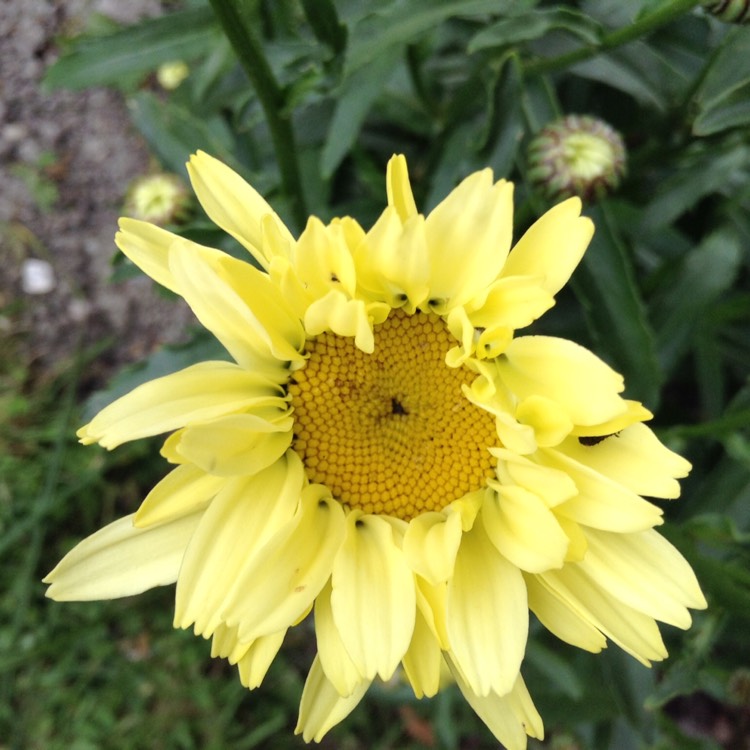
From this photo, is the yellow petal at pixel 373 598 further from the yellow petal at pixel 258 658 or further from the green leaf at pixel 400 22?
the green leaf at pixel 400 22

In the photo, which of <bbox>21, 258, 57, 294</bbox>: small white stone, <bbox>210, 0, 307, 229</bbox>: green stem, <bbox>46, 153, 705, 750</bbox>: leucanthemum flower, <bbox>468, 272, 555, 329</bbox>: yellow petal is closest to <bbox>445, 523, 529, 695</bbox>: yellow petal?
<bbox>46, 153, 705, 750</bbox>: leucanthemum flower

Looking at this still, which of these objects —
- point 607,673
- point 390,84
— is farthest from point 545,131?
point 607,673

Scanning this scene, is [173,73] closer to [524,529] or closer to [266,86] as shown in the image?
[266,86]

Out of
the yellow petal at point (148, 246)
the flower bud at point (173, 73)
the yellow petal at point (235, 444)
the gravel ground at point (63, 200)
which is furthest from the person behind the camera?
the gravel ground at point (63, 200)

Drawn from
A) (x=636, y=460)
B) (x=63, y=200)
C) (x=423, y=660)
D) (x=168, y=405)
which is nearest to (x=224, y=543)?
(x=168, y=405)

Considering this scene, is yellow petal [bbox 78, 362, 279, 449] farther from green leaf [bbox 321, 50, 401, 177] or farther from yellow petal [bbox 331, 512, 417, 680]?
green leaf [bbox 321, 50, 401, 177]

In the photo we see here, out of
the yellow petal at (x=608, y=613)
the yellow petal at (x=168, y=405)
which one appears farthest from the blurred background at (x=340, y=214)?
the yellow petal at (x=168, y=405)

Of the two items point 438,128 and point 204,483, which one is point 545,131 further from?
point 204,483

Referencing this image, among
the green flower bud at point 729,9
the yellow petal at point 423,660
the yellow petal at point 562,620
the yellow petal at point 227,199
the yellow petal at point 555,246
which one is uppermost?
the green flower bud at point 729,9
